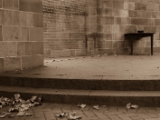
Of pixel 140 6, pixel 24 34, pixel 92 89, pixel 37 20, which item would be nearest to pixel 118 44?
pixel 140 6

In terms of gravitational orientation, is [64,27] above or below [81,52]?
above

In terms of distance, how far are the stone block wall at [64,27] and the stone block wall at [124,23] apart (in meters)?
0.87

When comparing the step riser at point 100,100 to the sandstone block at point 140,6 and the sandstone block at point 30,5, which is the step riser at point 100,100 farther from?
the sandstone block at point 140,6

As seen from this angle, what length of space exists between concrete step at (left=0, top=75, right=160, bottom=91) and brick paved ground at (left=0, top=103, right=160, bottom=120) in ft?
1.46

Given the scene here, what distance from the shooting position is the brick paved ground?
3242mm

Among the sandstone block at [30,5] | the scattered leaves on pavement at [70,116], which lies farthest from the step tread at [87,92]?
the sandstone block at [30,5]

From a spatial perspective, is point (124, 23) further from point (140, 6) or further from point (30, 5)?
point (30, 5)

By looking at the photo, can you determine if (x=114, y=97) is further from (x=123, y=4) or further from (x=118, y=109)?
(x=123, y=4)

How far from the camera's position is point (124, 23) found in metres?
10.4

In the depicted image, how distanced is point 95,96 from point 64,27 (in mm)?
5623

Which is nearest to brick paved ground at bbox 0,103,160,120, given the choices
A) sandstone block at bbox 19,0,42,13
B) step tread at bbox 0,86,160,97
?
step tread at bbox 0,86,160,97

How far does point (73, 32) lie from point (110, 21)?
6.06ft

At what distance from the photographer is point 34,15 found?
19.4ft

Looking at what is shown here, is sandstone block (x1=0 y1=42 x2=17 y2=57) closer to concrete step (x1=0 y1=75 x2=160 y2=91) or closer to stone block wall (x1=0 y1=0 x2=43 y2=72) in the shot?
stone block wall (x1=0 y1=0 x2=43 y2=72)
